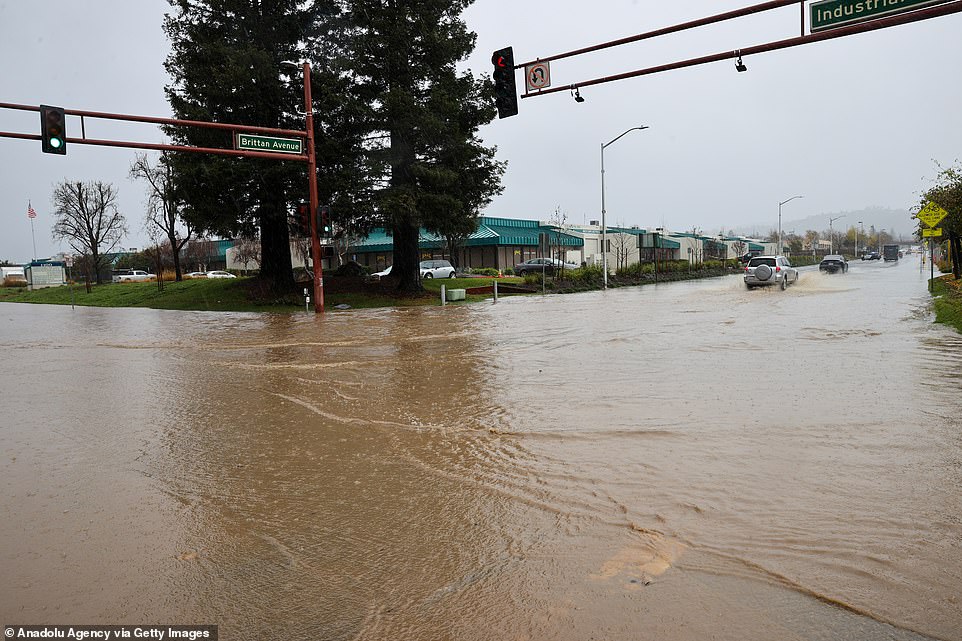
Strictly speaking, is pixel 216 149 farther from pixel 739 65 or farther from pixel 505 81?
pixel 739 65

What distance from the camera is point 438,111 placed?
3089 cm

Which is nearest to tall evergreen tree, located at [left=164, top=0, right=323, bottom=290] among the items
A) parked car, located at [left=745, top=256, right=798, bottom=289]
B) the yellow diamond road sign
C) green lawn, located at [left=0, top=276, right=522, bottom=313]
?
Answer: green lawn, located at [left=0, top=276, right=522, bottom=313]

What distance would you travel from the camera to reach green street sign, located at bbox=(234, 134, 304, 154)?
21500mm

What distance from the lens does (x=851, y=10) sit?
36.8 ft

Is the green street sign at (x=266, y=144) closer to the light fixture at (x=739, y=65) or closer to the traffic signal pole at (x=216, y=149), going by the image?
the traffic signal pole at (x=216, y=149)

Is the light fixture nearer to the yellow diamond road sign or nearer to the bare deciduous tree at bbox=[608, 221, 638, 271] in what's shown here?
the yellow diamond road sign

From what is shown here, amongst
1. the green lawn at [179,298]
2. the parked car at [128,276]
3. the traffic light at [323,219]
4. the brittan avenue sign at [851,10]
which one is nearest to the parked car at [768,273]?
the traffic light at [323,219]

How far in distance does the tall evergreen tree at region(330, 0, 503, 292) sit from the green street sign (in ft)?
20.3

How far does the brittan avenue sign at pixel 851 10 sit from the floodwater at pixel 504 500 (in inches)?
226

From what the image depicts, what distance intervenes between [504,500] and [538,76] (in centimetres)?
1305

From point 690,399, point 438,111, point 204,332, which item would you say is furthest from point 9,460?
point 438,111

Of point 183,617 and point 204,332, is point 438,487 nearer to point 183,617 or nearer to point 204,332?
point 183,617

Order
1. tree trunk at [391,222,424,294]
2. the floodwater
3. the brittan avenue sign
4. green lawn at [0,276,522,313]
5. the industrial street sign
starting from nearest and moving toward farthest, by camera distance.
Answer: the floodwater < the brittan avenue sign < the industrial street sign < green lawn at [0,276,522,313] < tree trunk at [391,222,424,294]

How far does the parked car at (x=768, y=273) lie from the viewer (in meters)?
34.7
